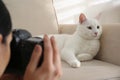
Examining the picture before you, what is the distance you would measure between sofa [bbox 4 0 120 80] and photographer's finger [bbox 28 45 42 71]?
39 cm

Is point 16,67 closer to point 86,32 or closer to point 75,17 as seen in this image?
point 86,32

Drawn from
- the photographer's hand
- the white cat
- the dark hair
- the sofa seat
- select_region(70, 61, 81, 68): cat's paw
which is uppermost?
the dark hair

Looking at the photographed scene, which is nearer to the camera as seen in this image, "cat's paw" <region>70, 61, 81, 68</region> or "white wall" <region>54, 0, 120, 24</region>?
"cat's paw" <region>70, 61, 81, 68</region>

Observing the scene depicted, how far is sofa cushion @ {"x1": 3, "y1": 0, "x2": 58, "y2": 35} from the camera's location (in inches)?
50.9

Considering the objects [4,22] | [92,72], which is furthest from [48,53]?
[92,72]

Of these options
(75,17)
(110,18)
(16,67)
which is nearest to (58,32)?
(75,17)

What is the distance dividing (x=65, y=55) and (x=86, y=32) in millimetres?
171

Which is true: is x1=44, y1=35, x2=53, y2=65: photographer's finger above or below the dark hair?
below

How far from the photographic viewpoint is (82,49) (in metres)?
1.19

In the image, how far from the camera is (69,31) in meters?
1.45

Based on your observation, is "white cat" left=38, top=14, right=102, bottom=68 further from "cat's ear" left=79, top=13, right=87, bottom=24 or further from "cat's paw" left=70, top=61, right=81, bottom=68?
"cat's paw" left=70, top=61, right=81, bottom=68

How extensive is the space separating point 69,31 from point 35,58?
39.2 inches

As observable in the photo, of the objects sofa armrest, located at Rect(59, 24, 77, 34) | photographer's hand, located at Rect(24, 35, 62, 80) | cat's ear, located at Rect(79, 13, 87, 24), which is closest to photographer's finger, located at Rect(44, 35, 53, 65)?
photographer's hand, located at Rect(24, 35, 62, 80)

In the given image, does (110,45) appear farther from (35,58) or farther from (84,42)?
(35,58)
